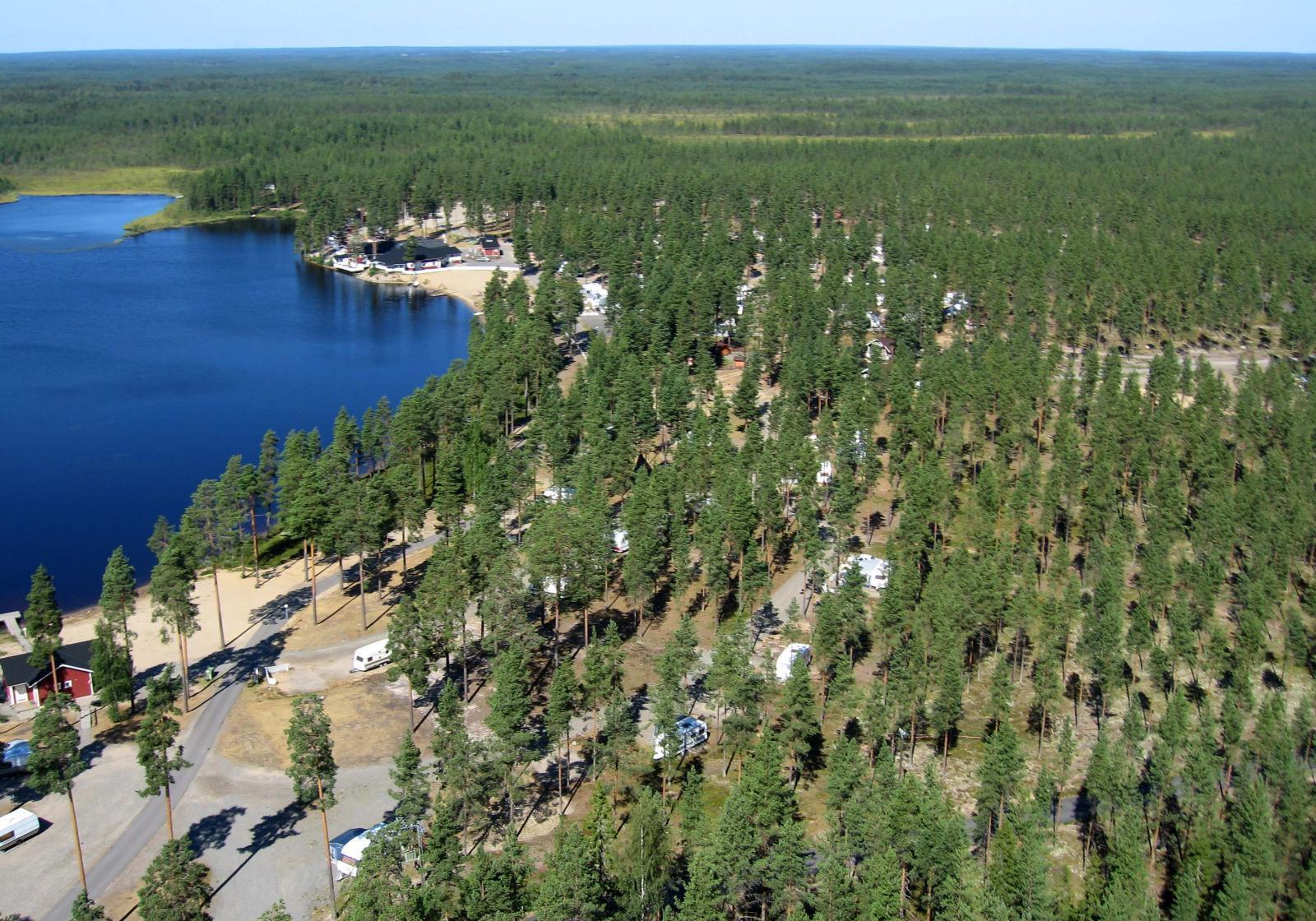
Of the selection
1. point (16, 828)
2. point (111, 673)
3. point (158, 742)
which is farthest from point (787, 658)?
point (16, 828)

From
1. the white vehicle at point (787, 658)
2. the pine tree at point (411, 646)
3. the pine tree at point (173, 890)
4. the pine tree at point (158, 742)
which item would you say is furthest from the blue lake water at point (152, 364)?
the white vehicle at point (787, 658)

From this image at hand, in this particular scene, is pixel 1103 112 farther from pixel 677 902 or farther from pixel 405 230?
pixel 677 902

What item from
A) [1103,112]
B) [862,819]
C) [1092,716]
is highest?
[1103,112]

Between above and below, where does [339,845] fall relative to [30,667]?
below

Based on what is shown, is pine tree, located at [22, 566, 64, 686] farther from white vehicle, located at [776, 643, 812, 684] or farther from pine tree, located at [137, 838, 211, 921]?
white vehicle, located at [776, 643, 812, 684]

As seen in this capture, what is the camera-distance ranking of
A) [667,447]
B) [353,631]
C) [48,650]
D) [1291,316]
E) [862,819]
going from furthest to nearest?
[1291,316] → [667,447] → [353,631] → [48,650] → [862,819]

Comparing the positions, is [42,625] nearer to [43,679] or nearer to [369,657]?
[43,679]

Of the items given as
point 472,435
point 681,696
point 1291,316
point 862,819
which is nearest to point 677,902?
point 862,819
